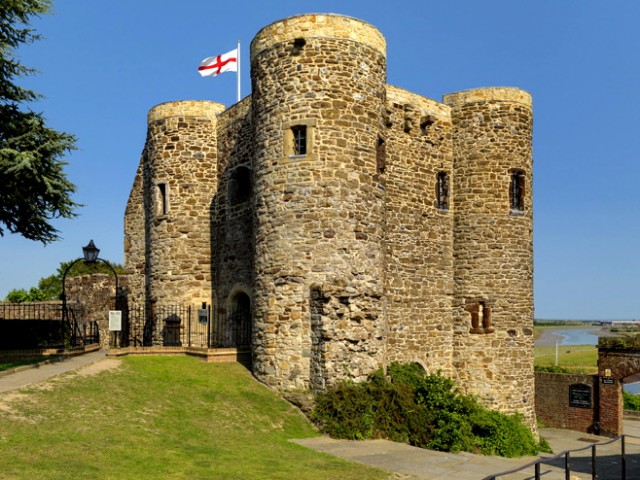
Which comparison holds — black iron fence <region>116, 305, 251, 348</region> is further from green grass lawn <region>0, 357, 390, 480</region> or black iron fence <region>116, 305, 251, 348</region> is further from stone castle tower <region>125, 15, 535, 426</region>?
green grass lawn <region>0, 357, 390, 480</region>

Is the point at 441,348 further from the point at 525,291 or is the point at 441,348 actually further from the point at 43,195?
the point at 43,195

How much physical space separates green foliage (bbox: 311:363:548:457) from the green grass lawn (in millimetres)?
785

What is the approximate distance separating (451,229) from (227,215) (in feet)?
25.4

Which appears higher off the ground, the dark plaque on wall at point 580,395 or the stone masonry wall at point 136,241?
the stone masonry wall at point 136,241

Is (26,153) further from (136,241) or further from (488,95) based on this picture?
(488,95)

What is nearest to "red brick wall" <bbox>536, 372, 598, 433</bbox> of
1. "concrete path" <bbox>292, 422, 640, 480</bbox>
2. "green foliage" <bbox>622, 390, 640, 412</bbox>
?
"green foliage" <bbox>622, 390, 640, 412</bbox>

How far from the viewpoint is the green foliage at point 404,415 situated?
15172 mm

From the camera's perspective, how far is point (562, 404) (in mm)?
28734

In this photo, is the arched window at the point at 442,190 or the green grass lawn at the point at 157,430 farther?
the arched window at the point at 442,190

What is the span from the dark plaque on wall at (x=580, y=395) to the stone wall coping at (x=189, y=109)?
63.0ft

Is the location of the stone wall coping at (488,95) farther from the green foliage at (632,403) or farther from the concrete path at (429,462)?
the green foliage at (632,403)

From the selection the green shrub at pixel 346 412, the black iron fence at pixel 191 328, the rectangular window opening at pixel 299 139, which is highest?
the rectangular window opening at pixel 299 139

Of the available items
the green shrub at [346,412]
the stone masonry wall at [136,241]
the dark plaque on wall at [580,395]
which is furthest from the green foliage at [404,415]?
the dark plaque on wall at [580,395]

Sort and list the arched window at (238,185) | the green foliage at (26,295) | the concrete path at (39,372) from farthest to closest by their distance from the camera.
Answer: the green foliage at (26,295)
the arched window at (238,185)
the concrete path at (39,372)
